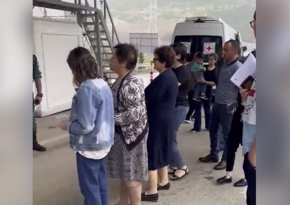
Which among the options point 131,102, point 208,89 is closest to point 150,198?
point 131,102

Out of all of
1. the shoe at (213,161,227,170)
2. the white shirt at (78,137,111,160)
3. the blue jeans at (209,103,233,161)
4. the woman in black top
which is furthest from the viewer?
the woman in black top

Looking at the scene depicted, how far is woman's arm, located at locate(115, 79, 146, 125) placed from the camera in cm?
262

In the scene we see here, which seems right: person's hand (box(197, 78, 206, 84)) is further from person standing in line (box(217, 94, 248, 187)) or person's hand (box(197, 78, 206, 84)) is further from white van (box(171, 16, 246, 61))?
white van (box(171, 16, 246, 61))

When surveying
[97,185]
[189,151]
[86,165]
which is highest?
[86,165]

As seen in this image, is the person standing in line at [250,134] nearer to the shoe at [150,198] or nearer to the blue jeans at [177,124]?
the shoe at [150,198]

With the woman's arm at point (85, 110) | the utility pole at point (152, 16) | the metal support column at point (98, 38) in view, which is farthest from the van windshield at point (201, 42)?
the woman's arm at point (85, 110)

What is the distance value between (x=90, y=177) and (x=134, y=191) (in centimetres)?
54

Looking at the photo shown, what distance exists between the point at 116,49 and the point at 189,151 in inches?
106

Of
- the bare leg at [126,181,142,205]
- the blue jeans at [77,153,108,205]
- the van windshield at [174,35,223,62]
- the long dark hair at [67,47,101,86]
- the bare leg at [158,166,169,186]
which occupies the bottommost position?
the bare leg at [158,166,169,186]

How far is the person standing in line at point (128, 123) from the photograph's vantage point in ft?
8.69

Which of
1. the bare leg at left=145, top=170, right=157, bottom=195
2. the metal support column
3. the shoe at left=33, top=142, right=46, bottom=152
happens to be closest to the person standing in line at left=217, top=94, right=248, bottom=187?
the bare leg at left=145, top=170, right=157, bottom=195
